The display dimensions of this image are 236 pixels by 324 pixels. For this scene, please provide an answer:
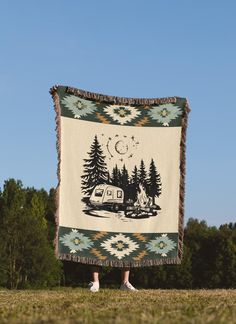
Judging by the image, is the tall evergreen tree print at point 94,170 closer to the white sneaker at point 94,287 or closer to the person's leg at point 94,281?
the person's leg at point 94,281

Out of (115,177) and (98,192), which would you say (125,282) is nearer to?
(98,192)

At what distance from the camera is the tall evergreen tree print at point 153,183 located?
16.5 metres

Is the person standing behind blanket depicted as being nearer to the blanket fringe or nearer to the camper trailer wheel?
the blanket fringe

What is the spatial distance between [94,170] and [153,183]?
1.61 meters

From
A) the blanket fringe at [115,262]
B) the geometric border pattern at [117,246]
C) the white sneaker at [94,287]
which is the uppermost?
the geometric border pattern at [117,246]

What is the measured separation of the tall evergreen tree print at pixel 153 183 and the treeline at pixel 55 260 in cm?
4214

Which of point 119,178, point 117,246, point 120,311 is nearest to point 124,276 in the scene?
point 117,246

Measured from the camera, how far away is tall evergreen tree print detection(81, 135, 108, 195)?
15859 mm

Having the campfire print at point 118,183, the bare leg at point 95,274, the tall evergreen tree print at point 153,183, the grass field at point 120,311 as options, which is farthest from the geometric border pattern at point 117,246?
the grass field at point 120,311

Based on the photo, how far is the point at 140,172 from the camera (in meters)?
16.4

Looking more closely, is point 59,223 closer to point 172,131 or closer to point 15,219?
point 172,131

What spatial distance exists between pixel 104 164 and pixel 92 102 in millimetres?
1617

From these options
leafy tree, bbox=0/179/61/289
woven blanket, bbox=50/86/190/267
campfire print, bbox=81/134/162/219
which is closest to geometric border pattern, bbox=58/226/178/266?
woven blanket, bbox=50/86/190/267

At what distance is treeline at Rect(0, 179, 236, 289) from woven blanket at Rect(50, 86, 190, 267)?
138 feet
